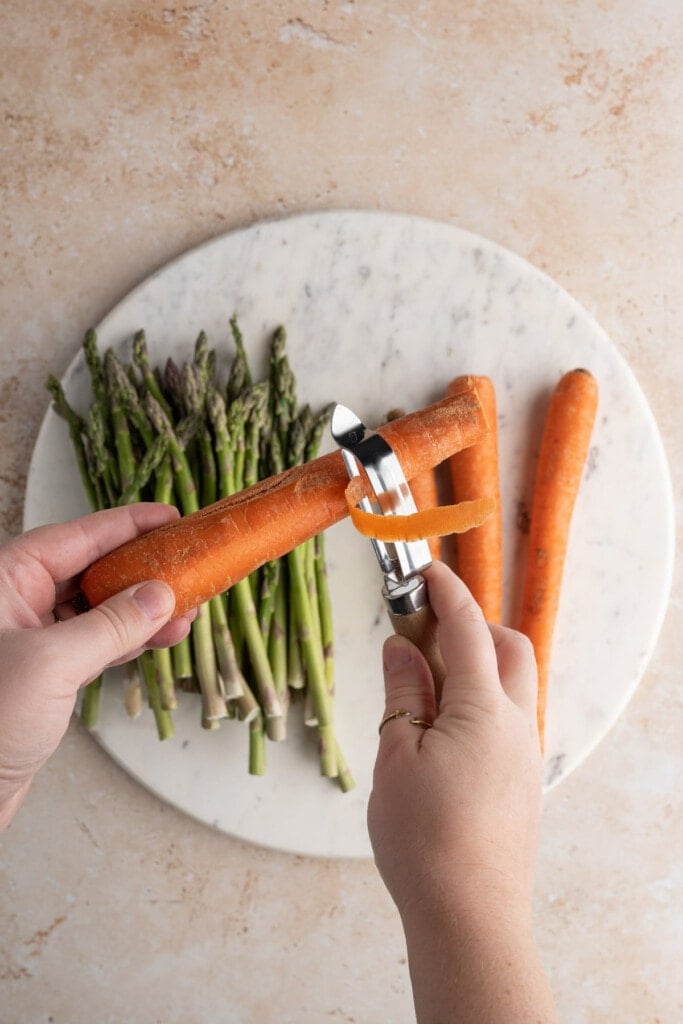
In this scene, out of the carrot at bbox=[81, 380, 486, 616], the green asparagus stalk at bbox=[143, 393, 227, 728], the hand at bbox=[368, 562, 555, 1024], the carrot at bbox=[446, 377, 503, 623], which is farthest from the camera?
the carrot at bbox=[446, 377, 503, 623]

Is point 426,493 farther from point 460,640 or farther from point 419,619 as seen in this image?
point 460,640

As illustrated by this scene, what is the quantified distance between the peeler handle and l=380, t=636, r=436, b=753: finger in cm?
1

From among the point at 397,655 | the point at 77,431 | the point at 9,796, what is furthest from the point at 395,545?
Answer: the point at 77,431

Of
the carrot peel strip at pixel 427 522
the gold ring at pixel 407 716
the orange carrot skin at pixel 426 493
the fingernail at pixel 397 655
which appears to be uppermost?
the carrot peel strip at pixel 427 522

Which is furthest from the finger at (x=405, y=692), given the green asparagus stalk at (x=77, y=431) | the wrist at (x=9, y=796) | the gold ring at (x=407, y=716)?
the green asparagus stalk at (x=77, y=431)

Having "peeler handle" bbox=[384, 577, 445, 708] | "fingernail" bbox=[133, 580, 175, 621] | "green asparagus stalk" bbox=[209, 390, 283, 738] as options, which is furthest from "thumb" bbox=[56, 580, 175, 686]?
"green asparagus stalk" bbox=[209, 390, 283, 738]

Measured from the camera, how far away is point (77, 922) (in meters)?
2.01

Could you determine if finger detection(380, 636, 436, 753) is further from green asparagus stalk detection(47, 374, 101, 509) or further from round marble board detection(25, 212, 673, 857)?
green asparagus stalk detection(47, 374, 101, 509)

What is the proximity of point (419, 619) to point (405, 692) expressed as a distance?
122 millimetres

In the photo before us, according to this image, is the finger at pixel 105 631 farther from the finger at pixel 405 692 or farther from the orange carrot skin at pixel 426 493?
the orange carrot skin at pixel 426 493

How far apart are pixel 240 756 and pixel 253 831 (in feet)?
0.60

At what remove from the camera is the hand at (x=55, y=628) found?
47.3 inches

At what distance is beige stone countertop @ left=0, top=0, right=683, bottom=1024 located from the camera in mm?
1989

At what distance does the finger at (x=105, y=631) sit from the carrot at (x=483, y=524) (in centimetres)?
84
